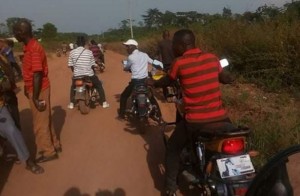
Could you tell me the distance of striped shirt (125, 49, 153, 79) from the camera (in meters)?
8.48

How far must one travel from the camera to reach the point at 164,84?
4594mm

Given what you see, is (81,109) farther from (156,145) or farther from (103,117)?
(156,145)

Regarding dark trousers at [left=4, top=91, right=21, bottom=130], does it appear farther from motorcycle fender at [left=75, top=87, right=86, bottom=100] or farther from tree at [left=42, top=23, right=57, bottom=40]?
tree at [left=42, top=23, right=57, bottom=40]

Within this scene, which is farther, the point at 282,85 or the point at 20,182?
the point at 282,85

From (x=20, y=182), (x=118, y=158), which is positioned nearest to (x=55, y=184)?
(x=20, y=182)

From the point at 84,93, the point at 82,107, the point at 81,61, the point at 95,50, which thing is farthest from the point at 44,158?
the point at 95,50

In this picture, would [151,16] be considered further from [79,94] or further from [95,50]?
[79,94]

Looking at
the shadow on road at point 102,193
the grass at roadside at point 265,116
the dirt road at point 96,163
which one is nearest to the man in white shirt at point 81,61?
the dirt road at point 96,163

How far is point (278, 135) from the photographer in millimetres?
5867

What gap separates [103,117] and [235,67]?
4580 millimetres

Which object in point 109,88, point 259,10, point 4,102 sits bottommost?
point 109,88

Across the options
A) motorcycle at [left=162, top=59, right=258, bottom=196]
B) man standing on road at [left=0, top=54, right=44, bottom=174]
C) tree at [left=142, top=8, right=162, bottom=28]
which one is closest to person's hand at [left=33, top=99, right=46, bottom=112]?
man standing on road at [left=0, top=54, right=44, bottom=174]

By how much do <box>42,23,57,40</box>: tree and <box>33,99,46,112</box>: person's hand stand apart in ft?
185

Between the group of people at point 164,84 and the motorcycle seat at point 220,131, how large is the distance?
0.11 m
